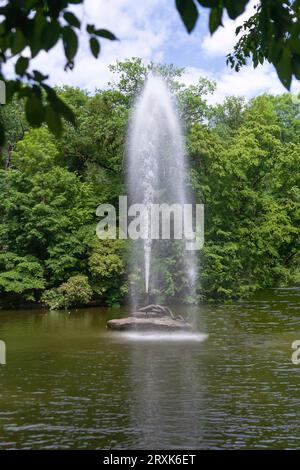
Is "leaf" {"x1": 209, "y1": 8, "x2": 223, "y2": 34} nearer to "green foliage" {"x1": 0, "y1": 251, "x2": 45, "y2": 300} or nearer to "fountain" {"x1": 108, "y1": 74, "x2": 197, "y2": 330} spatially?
"fountain" {"x1": 108, "y1": 74, "x2": 197, "y2": 330}

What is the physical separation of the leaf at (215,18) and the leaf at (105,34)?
444mm

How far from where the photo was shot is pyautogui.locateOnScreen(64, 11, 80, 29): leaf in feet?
7.30

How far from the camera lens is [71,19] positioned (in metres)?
2.23

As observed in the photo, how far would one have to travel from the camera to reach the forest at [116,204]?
2725cm

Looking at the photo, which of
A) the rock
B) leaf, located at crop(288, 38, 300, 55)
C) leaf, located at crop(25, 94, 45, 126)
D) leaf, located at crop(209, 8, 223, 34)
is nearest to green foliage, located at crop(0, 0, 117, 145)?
leaf, located at crop(25, 94, 45, 126)

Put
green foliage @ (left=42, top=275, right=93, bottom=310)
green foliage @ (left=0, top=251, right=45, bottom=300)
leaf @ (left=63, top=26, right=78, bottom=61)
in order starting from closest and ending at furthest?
leaf @ (left=63, top=26, right=78, bottom=61)
green foliage @ (left=0, top=251, right=45, bottom=300)
green foliage @ (left=42, top=275, right=93, bottom=310)

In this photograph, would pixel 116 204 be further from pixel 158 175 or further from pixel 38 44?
pixel 38 44

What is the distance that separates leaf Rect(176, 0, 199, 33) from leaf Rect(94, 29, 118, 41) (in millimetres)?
265

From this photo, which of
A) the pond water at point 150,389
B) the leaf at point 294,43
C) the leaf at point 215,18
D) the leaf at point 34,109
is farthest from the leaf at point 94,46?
the pond water at point 150,389

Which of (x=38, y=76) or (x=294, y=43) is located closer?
(x=38, y=76)

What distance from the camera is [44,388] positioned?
39.7ft

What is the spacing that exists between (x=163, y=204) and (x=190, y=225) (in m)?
1.55

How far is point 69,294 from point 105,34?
80.1ft

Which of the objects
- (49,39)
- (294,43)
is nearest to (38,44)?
(49,39)
